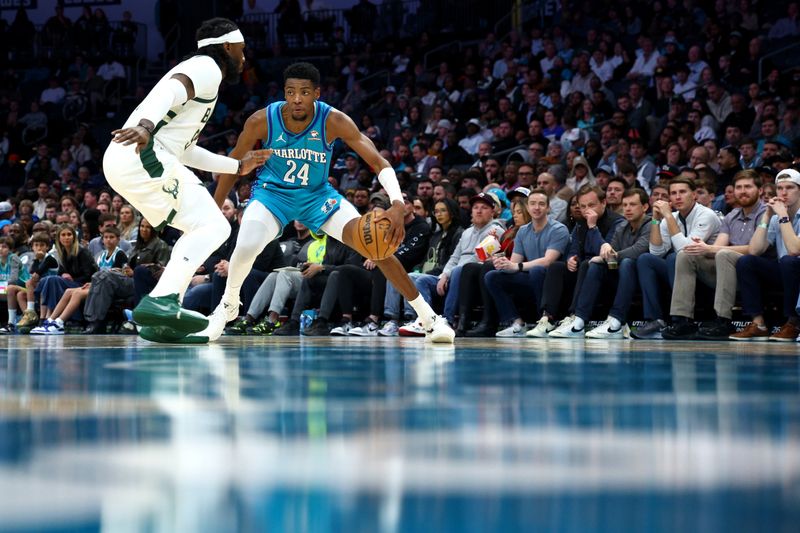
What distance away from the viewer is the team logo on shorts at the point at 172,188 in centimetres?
477

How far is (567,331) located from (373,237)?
7.39 feet

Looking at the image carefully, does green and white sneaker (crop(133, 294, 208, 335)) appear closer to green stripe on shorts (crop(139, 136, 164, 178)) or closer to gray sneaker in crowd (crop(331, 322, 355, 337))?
green stripe on shorts (crop(139, 136, 164, 178))

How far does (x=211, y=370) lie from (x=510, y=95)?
409 inches

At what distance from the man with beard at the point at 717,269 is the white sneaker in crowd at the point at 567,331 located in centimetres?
56

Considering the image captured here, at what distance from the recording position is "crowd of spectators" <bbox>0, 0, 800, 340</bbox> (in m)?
6.80

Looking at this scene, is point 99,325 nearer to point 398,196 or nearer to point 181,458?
point 398,196

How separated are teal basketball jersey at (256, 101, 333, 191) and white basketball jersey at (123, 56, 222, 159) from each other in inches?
28.7

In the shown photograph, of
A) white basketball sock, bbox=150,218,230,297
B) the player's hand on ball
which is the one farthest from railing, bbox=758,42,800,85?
white basketball sock, bbox=150,218,230,297

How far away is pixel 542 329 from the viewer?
714 cm

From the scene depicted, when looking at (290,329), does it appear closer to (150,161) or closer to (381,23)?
(150,161)

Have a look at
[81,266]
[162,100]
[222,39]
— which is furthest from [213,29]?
[81,266]

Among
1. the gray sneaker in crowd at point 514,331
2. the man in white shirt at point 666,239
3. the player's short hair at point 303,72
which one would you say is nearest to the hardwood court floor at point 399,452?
the player's short hair at point 303,72

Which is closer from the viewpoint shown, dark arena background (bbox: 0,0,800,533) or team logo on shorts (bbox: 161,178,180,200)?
dark arena background (bbox: 0,0,800,533)

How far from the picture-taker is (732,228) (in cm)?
679
